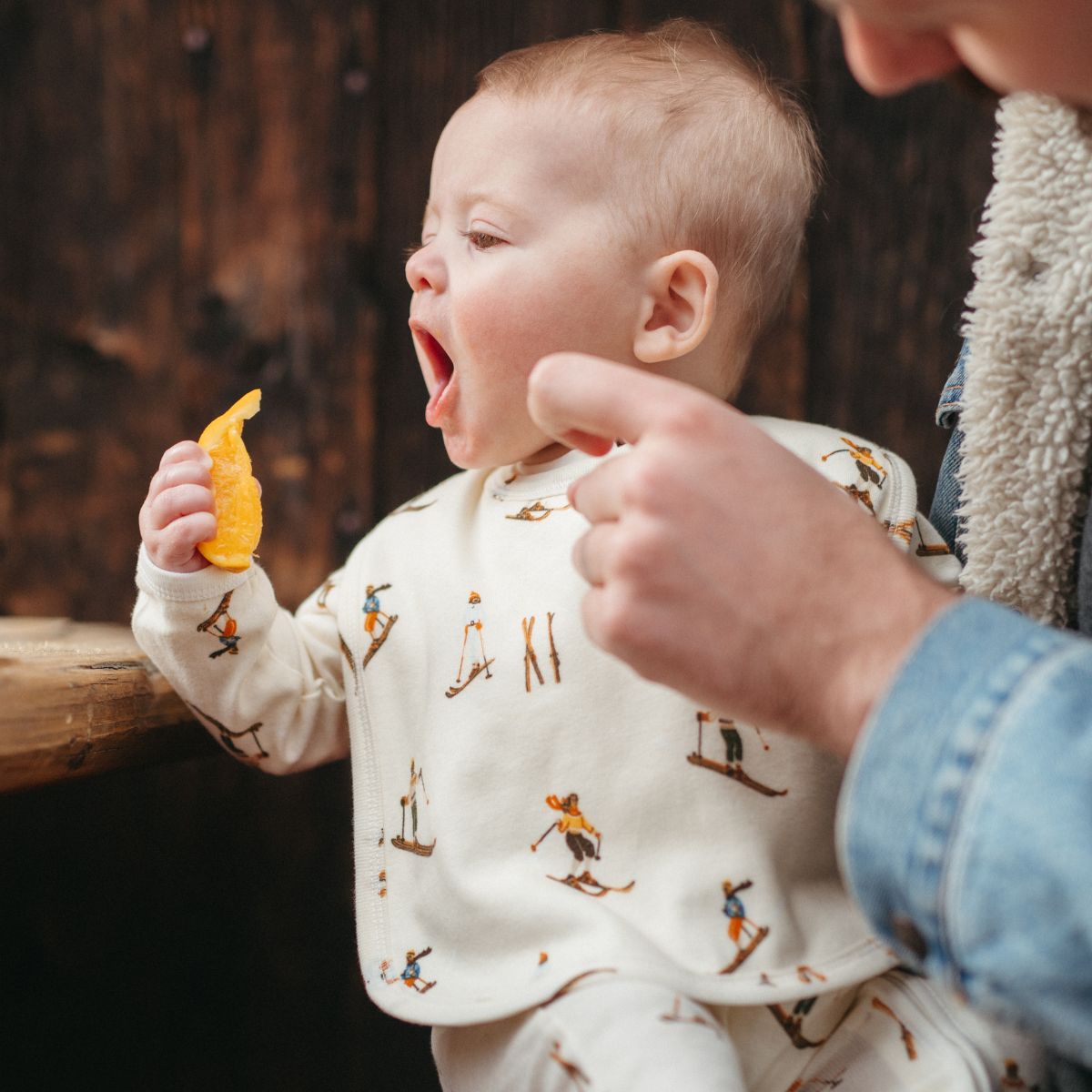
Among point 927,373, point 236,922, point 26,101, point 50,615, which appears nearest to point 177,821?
point 236,922

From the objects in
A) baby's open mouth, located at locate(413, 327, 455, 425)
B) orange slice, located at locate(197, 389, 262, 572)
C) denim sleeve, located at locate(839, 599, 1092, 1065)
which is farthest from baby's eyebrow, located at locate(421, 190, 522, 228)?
denim sleeve, located at locate(839, 599, 1092, 1065)

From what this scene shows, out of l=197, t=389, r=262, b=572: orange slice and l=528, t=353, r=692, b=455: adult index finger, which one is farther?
l=197, t=389, r=262, b=572: orange slice

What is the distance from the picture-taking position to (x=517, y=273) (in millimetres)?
932

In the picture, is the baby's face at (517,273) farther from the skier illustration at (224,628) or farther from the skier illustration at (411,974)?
the skier illustration at (411,974)

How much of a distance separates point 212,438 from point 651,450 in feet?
1.73

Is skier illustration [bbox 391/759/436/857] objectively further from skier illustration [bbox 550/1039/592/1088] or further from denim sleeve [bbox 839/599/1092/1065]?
denim sleeve [bbox 839/599/1092/1065]

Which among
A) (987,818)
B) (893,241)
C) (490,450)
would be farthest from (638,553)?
(893,241)

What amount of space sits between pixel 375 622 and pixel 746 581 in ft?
1.75

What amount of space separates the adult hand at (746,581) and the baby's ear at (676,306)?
1.30 ft

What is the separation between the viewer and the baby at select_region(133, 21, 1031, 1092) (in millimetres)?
781

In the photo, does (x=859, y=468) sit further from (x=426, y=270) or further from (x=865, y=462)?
(x=426, y=270)

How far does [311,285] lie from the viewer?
1369mm

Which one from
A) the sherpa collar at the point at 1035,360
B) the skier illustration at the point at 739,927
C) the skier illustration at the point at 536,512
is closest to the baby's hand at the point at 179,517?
the skier illustration at the point at 536,512

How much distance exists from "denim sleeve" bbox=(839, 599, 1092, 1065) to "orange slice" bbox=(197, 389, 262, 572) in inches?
22.5
